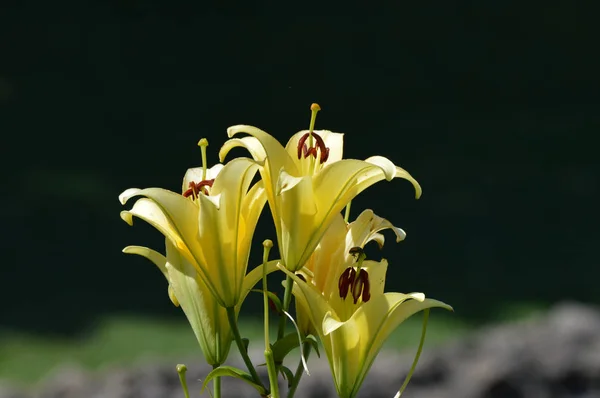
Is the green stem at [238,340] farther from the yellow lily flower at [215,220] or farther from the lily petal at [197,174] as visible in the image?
the lily petal at [197,174]

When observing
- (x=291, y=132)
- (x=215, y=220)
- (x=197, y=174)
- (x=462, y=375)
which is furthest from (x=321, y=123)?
(x=215, y=220)

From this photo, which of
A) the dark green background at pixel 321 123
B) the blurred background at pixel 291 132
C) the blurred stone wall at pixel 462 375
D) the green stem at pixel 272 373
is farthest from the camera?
the dark green background at pixel 321 123

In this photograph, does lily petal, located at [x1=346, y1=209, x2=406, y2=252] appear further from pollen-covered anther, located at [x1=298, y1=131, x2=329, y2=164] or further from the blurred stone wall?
the blurred stone wall

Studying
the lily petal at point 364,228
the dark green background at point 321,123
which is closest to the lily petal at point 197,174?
the lily petal at point 364,228

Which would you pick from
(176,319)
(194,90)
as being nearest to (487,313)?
(176,319)

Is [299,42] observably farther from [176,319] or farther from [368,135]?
[176,319]

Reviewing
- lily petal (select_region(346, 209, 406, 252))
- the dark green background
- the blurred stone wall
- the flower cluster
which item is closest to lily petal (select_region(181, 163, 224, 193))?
the flower cluster

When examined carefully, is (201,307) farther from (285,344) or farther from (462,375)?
(462,375)
